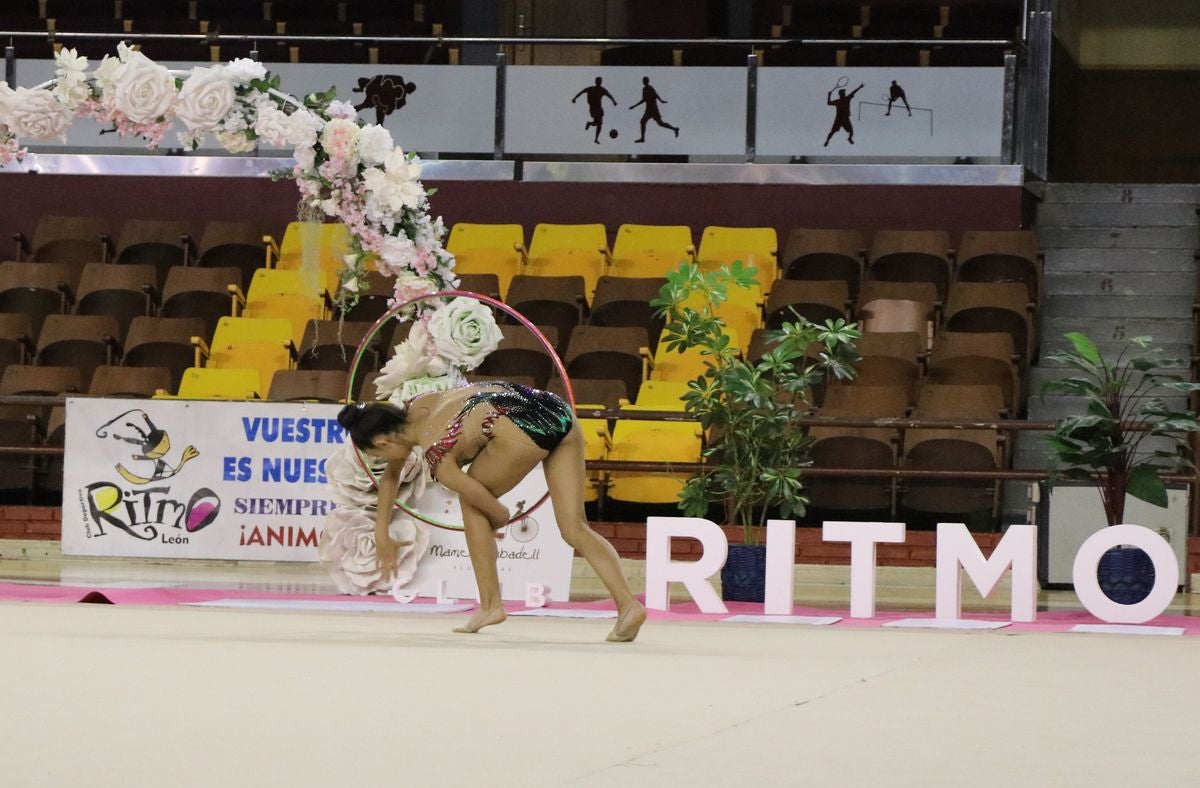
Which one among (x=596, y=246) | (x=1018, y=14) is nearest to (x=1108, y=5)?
(x=1018, y=14)

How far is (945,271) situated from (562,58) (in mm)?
4804

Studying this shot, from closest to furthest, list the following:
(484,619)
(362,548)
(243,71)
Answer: (484,619)
(243,71)
(362,548)

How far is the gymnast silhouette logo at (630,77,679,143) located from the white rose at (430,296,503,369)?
5152 mm

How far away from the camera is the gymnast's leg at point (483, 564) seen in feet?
22.6

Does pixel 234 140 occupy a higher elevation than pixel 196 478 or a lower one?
higher

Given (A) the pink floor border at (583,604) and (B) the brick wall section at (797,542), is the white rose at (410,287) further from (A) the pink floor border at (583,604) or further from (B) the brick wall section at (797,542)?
(B) the brick wall section at (797,542)

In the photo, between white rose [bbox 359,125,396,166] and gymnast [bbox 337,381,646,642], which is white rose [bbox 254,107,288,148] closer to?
white rose [bbox 359,125,396,166]

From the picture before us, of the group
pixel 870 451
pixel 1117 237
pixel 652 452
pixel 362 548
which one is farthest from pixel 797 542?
pixel 1117 237

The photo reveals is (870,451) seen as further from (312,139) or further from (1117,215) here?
(1117,215)

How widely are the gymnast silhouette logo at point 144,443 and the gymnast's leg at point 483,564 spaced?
3.48 meters

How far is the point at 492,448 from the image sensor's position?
22.4 ft

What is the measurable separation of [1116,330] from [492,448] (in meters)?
7.41

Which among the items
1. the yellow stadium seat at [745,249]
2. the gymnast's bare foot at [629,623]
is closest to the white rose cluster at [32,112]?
the gymnast's bare foot at [629,623]

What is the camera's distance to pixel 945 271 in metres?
12.8
